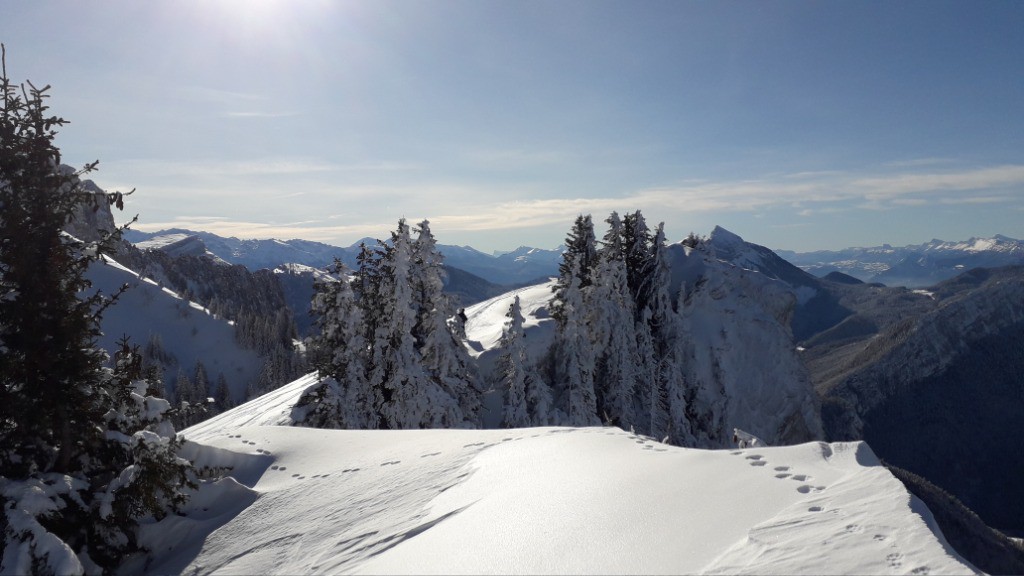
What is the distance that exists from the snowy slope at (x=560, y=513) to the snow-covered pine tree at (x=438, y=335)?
1286 cm

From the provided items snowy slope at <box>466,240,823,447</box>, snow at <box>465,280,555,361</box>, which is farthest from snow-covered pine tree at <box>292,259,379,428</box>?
snowy slope at <box>466,240,823,447</box>

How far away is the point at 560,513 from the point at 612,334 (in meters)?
25.4

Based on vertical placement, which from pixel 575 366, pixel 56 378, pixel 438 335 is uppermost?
pixel 56 378

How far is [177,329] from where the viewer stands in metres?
142

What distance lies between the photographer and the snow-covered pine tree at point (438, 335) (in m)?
25.4

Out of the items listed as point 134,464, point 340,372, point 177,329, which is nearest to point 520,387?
point 340,372

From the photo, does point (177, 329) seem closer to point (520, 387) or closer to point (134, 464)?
point (520, 387)

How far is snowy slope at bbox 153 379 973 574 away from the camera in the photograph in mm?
5043

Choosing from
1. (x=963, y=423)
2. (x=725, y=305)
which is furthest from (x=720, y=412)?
(x=963, y=423)

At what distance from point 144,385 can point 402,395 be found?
42.6 feet

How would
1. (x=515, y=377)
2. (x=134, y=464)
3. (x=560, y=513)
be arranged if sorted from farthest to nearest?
(x=515, y=377)
(x=134, y=464)
(x=560, y=513)

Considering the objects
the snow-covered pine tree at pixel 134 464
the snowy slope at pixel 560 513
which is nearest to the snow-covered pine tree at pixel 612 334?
the snowy slope at pixel 560 513

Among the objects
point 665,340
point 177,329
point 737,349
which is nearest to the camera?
point 665,340

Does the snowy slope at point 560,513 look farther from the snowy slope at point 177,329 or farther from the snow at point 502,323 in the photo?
the snowy slope at point 177,329
